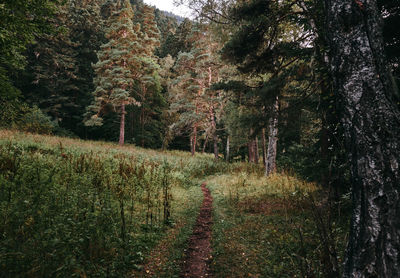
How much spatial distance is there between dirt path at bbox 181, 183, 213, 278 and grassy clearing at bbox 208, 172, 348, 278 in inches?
7.3

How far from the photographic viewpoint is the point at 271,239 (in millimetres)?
4648

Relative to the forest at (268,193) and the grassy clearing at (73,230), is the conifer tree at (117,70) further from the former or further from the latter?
the grassy clearing at (73,230)

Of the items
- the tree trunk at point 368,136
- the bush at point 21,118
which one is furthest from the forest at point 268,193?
the bush at point 21,118

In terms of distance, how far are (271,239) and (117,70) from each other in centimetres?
2340

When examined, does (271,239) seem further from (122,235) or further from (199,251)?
(122,235)

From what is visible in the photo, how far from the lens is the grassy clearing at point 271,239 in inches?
131

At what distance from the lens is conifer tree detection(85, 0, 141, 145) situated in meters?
22.8

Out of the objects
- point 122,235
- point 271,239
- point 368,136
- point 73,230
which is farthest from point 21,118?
point 368,136

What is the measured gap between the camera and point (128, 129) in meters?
31.2

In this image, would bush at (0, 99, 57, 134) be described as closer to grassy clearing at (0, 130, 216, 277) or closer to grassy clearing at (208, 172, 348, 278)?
grassy clearing at (0, 130, 216, 277)

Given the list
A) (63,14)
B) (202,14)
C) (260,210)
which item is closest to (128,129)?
(63,14)

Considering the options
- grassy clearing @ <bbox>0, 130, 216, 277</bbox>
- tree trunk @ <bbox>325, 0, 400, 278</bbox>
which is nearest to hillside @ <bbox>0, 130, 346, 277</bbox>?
grassy clearing @ <bbox>0, 130, 216, 277</bbox>

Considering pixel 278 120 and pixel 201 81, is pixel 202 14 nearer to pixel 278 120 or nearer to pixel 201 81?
pixel 278 120

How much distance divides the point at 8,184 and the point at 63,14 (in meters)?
33.3
